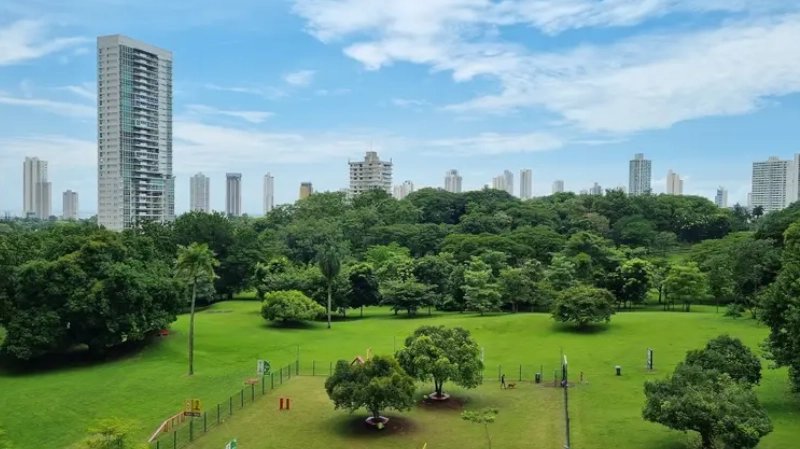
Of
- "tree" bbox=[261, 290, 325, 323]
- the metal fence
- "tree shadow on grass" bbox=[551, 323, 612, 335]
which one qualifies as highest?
"tree" bbox=[261, 290, 325, 323]

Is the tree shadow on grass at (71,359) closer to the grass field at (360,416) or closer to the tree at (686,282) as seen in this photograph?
the grass field at (360,416)

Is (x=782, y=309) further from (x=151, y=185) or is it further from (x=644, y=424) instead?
(x=151, y=185)

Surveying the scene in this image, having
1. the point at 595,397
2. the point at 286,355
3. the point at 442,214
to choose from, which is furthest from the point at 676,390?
the point at 442,214

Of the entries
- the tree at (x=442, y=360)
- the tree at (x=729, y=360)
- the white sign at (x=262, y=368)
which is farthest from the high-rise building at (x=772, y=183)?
the white sign at (x=262, y=368)

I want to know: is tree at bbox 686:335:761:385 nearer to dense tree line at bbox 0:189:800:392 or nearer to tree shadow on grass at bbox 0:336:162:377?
dense tree line at bbox 0:189:800:392

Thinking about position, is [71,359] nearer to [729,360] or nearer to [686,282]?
[729,360]

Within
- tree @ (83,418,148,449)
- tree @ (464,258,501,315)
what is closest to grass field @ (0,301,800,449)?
tree @ (464,258,501,315)
